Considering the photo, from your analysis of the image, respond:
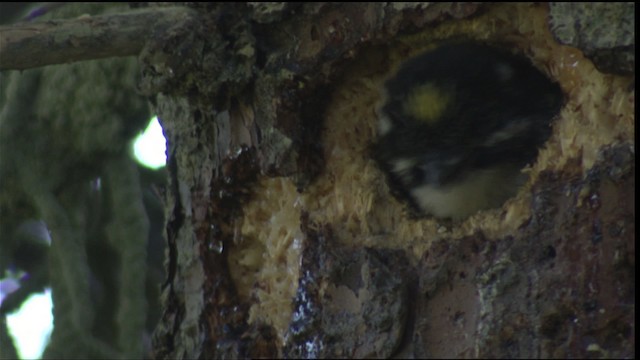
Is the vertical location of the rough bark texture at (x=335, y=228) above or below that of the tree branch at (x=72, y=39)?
below

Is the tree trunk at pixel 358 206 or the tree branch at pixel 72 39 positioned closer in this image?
the tree trunk at pixel 358 206

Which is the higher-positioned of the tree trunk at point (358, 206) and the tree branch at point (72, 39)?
the tree branch at point (72, 39)

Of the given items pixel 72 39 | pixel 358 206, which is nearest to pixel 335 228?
pixel 358 206

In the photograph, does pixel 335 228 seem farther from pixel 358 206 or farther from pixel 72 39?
pixel 72 39

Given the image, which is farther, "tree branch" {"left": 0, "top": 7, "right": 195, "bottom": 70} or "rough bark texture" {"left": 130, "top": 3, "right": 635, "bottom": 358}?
"tree branch" {"left": 0, "top": 7, "right": 195, "bottom": 70}

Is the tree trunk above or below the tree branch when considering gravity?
below

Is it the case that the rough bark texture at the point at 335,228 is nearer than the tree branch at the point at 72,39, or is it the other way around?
the rough bark texture at the point at 335,228

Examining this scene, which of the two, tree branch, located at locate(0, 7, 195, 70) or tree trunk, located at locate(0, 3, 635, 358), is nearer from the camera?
tree trunk, located at locate(0, 3, 635, 358)
